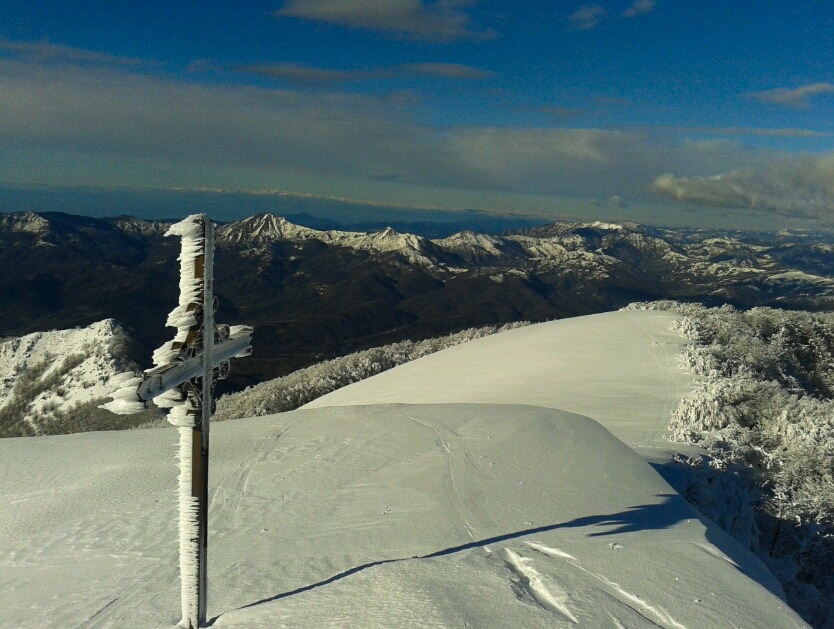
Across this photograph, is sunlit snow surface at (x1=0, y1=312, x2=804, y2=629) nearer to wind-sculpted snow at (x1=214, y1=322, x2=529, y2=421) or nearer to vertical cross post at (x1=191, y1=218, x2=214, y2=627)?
vertical cross post at (x1=191, y1=218, x2=214, y2=627)

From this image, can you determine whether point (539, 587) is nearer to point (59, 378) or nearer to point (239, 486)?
point (239, 486)

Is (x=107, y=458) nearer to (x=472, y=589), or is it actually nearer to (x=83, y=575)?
(x=83, y=575)

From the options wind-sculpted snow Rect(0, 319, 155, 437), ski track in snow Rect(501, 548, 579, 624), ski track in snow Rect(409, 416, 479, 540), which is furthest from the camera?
wind-sculpted snow Rect(0, 319, 155, 437)

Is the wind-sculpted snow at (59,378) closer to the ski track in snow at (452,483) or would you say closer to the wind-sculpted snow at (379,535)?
the wind-sculpted snow at (379,535)

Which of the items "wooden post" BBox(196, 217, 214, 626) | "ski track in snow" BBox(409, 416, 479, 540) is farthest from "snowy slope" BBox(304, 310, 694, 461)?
"wooden post" BBox(196, 217, 214, 626)

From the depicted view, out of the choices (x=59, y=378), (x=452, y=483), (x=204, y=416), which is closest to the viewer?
(x=204, y=416)

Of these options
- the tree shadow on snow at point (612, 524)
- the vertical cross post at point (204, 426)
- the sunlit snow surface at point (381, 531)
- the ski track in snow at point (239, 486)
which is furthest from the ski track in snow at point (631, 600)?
the ski track in snow at point (239, 486)

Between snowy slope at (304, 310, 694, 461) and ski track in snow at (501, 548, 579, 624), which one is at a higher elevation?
ski track in snow at (501, 548, 579, 624)

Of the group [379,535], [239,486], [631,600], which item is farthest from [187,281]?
[239,486]
